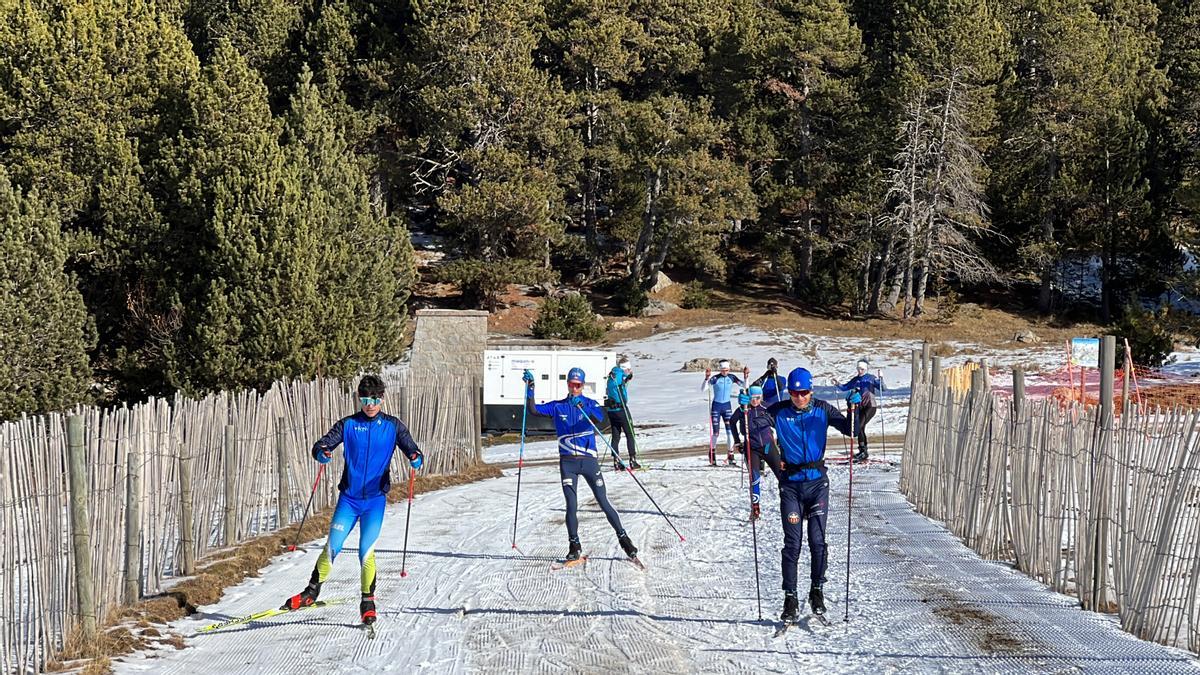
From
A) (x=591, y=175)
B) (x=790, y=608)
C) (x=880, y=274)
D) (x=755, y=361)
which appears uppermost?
(x=591, y=175)

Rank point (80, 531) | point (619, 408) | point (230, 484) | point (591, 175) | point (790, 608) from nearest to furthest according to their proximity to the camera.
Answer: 1. point (80, 531)
2. point (790, 608)
3. point (230, 484)
4. point (619, 408)
5. point (591, 175)

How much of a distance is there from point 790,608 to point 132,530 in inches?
215

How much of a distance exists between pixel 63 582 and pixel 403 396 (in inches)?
398

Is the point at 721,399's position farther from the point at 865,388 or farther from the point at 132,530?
the point at 132,530

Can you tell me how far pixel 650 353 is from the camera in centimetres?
4706

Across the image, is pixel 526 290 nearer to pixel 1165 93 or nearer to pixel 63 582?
pixel 1165 93

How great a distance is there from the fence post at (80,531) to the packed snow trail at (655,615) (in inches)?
21.2

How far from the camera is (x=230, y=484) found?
503 inches

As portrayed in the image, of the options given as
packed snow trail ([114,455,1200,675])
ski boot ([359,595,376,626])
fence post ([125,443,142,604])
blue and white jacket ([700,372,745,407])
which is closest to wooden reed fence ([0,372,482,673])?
fence post ([125,443,142,604])

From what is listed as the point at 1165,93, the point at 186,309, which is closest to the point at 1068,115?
the point at 1165,93

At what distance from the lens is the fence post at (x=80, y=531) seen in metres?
8.80

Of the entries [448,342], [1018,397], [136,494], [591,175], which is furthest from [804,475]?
Answer: [591,175]

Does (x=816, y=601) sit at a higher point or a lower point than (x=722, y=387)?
lower

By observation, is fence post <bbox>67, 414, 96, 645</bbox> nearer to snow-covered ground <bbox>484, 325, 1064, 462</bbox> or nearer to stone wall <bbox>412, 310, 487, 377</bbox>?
snow-covered ground <bbox>484, 325, 1064, 462</bbox>
